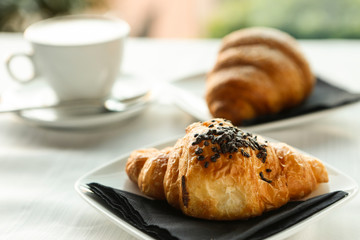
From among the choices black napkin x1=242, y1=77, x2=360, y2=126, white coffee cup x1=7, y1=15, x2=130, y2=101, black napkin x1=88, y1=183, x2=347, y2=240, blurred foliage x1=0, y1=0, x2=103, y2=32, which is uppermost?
blurred foliage x1=0, y1=0, x2=103, y2=32

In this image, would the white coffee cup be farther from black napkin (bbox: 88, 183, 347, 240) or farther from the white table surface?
black napkin (bbox: 88, 183, 347, 240)

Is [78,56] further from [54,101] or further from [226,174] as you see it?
[226,174]

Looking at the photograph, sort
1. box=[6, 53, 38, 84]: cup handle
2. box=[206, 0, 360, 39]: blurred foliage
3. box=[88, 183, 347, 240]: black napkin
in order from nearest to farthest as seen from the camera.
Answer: box=[88, 183, 347, 240]: black napkin
box=[6, 53, 38, 84]: cup handle
box=[206, 0, 360, 39]: blurred foliage

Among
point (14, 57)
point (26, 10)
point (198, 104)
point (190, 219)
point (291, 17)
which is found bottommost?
point (190, 219)

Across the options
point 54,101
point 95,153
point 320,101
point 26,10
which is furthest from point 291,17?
point 95,153

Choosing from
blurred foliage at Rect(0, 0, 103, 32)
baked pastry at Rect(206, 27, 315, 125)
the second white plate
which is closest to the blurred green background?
blurred foliage at Rect(0, 0, 103, 32)

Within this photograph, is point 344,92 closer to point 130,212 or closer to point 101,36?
point 101,36

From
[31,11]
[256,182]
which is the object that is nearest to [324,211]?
[256,182]
